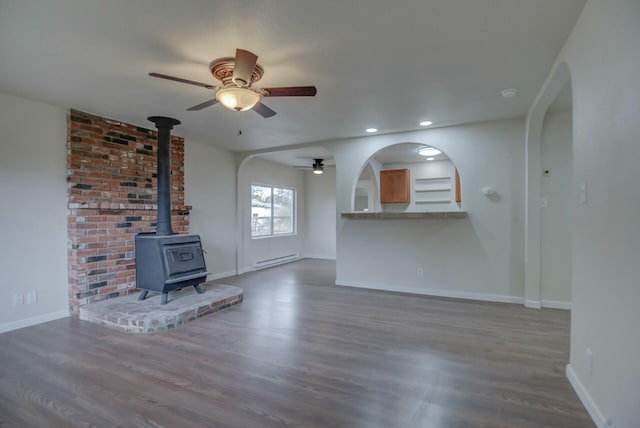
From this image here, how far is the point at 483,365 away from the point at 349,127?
3.29m

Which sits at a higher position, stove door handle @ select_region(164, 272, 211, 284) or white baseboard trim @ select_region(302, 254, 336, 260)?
stove door handle @ select_region(164, 272, 211, 284)

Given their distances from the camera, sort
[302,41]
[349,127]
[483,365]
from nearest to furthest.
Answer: [302,41] < [483,365] < [349,127]

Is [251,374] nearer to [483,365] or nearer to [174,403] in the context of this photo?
[174,403]

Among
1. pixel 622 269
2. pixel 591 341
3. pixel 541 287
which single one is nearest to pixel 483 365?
pixel 591 341

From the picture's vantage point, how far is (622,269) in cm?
143

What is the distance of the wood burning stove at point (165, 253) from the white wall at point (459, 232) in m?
2.36

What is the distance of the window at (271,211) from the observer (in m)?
7.00

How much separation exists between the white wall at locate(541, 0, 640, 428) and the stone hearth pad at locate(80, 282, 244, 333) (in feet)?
11.3

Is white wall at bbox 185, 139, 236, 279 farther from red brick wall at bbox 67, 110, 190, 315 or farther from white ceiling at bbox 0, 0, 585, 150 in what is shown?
white ceiling at bbox 0, 0, 585, 150

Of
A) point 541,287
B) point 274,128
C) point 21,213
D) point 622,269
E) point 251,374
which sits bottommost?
point 251,374

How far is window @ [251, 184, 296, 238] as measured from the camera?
700 centimetres

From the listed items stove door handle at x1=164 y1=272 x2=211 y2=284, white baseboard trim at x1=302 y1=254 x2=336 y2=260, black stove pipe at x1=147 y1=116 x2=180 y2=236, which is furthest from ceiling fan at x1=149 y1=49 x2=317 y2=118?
white baseboard trim at x1=302 y1=254 x2=336 y2=260

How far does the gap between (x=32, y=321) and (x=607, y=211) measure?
5.07 metres

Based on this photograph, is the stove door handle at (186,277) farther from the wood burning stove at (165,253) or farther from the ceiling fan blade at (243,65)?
the ceiling fan blade at (243,65)
